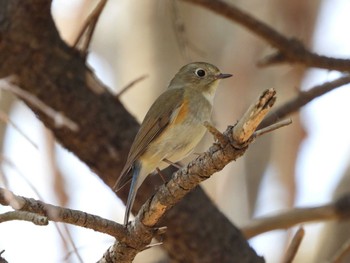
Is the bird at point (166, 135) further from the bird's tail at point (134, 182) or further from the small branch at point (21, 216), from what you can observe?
the small branch at point (21, 216)

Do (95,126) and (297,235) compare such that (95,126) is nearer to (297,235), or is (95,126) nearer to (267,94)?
(297,235)

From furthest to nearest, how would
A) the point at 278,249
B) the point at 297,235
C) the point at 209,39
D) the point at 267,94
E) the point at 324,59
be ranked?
the point at 209,39 → the point at 278,249 → the point at 324,59 → the point at 297,235 → the point at 267,94

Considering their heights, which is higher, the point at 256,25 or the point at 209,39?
the point at 209,39

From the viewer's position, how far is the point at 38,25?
4.11 meters

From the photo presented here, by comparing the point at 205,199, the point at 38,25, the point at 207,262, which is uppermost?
the point at 38,25

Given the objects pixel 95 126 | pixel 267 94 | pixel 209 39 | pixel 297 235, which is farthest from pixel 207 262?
pixel 209 39

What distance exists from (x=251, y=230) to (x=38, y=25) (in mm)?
1675

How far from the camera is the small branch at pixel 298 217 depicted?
4363 mm

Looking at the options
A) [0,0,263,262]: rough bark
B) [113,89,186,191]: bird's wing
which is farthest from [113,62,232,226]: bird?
[0,0,263,262]: rough bark

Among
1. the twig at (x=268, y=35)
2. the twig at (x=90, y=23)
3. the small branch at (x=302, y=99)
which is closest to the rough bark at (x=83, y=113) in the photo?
the twig at (x=90, y=23)

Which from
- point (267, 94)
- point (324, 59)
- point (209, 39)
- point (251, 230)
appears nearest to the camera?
point (267, 94)

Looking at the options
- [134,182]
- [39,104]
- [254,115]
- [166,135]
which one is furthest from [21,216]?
[166,135]

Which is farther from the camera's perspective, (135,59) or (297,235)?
(135,59)

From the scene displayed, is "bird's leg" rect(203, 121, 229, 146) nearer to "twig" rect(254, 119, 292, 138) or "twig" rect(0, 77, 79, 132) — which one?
"twig" rect(254, 119, 292, 138)
